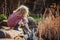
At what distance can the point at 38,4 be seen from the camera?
2.87m

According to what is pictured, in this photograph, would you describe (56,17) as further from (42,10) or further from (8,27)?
(8,27)

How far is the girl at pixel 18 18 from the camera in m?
2.86

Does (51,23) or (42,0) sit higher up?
(42,0)

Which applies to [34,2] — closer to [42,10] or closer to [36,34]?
[42,10]

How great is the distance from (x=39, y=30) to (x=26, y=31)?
15 cm

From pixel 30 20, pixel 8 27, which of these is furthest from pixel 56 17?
pixel 8 27

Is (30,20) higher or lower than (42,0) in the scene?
lower

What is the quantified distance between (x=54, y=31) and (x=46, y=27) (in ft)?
0.33

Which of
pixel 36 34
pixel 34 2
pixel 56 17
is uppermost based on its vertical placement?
pixel 34 2

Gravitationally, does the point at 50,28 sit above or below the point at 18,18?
below

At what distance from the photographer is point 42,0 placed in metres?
2.87

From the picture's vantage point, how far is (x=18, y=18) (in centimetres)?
288

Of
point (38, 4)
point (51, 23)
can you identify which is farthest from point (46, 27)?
point (38, 4)

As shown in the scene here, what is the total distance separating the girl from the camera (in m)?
2.86
